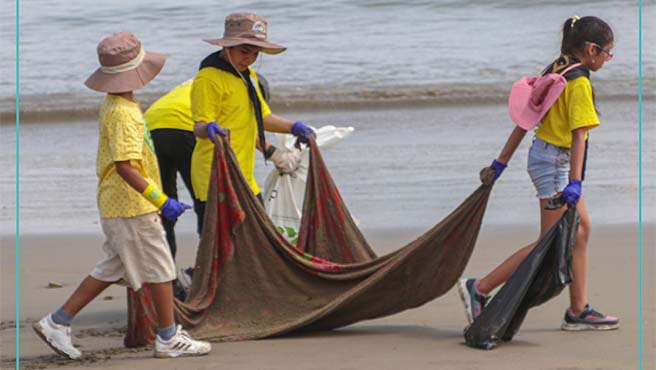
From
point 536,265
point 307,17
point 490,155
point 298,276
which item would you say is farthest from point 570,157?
point 307,17

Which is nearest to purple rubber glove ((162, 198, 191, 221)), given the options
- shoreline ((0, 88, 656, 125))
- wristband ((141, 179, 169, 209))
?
wristband ((141, 179, 169, 209))

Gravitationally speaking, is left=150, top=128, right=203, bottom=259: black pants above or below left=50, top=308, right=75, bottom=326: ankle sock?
above

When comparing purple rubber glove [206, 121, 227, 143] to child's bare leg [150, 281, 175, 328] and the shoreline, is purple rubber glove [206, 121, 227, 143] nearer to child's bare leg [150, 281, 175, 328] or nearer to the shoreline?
child's bare leg [150, 281, 175, 328]

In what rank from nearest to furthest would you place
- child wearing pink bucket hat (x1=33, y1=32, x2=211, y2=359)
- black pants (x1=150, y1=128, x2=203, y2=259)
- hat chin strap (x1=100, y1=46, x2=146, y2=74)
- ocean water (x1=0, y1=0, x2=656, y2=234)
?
1. child wearing pink bucket hat (x1=33, y1=32, x2=211, y2=359)
2. hat chin strap (x1=100, y1=46, x2=146, y2=74)
3. black pants (x1=150, y1=128, x2=203, y2=259)
4. ocean water (x1=0, y1=0, x2=656, y2=234)

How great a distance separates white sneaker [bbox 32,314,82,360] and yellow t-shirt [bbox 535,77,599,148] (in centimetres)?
229

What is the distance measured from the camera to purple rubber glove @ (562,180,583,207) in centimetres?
565

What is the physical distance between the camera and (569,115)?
582 cm

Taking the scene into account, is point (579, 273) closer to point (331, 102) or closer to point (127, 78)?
point (127, 78)

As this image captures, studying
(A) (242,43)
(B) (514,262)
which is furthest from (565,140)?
(A) (242,43)

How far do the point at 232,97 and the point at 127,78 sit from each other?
82 centimetres

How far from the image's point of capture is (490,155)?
36.6ft

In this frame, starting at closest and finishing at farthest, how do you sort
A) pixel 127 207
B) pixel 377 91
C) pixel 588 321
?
pixel 127 207 → pixel 588 321 → pixel 377 91

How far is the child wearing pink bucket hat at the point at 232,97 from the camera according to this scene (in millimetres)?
6168

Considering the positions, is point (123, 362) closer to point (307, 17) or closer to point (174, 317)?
point (174, 317)
